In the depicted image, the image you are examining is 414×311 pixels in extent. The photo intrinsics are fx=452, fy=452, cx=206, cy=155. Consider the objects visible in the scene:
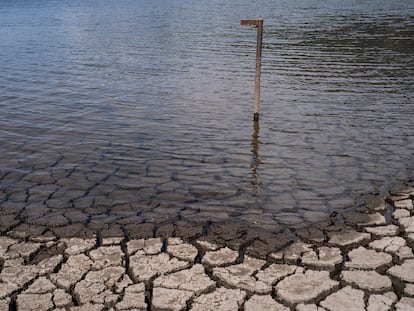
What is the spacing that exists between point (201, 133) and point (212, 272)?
520 centimetres

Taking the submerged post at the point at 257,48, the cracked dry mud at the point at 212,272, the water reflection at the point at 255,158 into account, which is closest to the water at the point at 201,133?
the water reflection at the point at 255,158

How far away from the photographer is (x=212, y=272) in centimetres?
505

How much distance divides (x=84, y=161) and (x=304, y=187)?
13.3 ft

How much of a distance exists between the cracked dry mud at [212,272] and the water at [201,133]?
72 cm

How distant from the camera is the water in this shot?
692cm

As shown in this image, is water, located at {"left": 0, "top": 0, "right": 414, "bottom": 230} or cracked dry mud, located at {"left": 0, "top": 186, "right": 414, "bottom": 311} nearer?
cracked dry mud, located at {"left": 0, "top": 186, "right": 414, "bottom": 311}

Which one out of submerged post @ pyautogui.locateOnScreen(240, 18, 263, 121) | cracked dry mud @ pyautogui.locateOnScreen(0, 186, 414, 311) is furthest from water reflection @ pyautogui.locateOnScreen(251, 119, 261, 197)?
cracked dry mud @ pyautogui.locateOnScreen(0, 186, 414, 311)

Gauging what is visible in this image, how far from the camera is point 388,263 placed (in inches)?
202

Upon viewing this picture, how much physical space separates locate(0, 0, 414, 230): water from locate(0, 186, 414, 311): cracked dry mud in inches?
28.3

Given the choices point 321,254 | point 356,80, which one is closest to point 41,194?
point 321,254

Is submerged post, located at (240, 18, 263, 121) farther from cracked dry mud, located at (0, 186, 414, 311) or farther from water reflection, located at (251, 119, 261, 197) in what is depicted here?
cracked dry mud, located at (0, 186, 414, 311)

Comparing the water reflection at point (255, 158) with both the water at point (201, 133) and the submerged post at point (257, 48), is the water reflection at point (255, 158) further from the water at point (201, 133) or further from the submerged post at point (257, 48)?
the submerged post at point (257, 48)

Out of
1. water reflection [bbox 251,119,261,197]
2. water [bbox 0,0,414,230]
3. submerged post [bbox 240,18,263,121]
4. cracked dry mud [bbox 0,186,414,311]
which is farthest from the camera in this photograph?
submerged post [bbox 240,18,263,121]

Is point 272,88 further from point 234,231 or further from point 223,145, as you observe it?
point 234,231
